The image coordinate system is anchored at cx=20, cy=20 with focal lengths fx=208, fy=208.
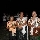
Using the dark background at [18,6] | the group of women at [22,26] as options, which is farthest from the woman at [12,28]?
the dark background at [18,6]

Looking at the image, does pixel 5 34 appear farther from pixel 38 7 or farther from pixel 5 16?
pixel 38 7

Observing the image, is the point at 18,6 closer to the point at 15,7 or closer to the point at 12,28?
the point at 15,7

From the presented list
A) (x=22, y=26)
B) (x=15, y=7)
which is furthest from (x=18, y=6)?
(x=22, y=26)

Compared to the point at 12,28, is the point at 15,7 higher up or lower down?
higher up

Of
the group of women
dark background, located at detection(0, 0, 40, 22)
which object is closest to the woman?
the group of women

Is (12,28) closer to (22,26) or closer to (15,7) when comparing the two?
(22,26)

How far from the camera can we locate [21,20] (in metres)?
3.37

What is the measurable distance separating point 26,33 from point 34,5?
1.53ft

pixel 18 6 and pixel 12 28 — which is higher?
pixel 18 6

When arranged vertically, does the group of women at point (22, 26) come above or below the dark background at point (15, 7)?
below

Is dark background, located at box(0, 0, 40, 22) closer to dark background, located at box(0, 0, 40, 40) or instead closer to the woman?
dark background, located at box(0, 0, 40, 40)

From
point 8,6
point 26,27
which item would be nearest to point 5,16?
point 8,6

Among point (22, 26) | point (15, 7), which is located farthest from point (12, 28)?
point (15, 7)

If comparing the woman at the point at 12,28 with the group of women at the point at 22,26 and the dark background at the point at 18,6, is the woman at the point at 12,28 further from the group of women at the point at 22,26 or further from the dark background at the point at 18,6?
the dark background at the point at 18,6
